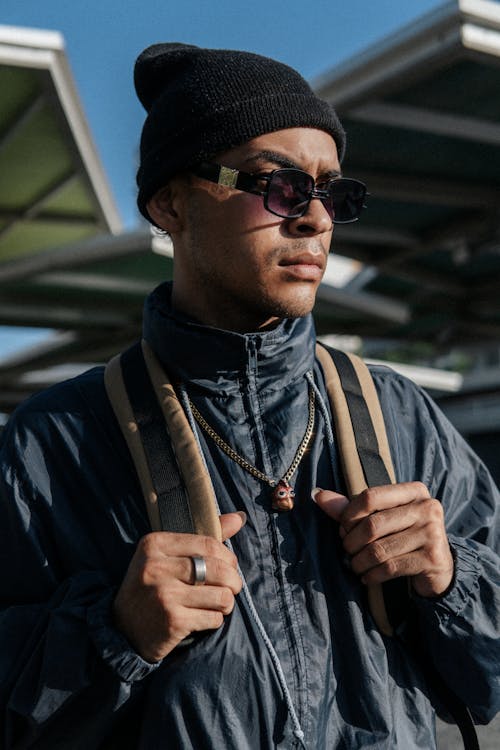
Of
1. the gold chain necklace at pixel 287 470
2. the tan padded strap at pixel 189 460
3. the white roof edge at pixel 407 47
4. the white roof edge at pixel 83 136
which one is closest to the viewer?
the tan padded strap at pixel 189 460

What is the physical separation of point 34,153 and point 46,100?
1149mm

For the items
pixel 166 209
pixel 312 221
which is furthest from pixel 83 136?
pixel 312 221

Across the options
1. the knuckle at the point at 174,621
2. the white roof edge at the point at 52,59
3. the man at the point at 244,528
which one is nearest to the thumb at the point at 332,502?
the man at the point at 244,528

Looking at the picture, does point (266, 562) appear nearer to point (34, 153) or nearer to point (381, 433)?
point (381, 433)

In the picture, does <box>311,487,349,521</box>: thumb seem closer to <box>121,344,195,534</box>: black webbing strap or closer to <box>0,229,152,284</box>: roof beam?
<box>121,344,195,534</box>: black webbing strap

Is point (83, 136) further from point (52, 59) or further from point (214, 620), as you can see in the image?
point (214, 620)

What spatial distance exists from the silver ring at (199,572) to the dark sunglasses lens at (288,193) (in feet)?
2.21

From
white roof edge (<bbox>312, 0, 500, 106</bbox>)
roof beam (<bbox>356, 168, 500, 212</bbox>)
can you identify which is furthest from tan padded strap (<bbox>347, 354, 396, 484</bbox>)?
roof beam (<bbox>356, 168, 500, 212</bbox>)

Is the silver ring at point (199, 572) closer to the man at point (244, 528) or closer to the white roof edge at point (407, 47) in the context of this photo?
the man at point (244, 528)

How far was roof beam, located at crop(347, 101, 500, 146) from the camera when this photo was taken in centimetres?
740

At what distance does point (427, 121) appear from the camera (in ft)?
24.8

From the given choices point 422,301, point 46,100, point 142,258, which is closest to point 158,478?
point 46,100

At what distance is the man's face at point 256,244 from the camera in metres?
1.80

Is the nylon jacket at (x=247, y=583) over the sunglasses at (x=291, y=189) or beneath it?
beneath
